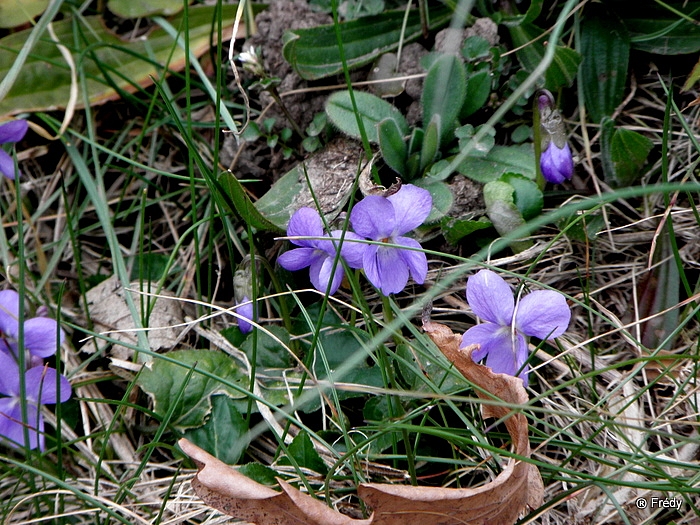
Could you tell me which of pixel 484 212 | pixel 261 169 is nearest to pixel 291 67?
pixel 261 169

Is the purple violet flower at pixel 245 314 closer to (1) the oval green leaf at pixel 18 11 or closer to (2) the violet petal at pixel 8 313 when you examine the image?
(2) the violet petal at pixel 8 313

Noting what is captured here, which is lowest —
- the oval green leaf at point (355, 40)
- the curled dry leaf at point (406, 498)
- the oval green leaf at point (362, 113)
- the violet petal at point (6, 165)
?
the curled dry leaf at point (406, 498)

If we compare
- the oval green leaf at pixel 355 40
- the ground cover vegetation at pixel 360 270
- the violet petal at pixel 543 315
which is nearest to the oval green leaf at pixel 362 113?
Result: the ground cover vegetation at pixel 360 270

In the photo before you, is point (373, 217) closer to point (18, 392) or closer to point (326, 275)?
point (326, 275)

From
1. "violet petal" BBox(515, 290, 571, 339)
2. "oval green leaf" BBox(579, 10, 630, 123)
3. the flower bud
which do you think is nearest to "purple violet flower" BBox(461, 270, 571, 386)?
"violet petal" BBox(515, 290, 571, 339)

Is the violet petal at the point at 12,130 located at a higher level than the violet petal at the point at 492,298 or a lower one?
higher

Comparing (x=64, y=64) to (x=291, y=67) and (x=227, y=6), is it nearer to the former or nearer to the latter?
(x=227, y=6)

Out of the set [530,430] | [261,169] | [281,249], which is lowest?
[530,430]
